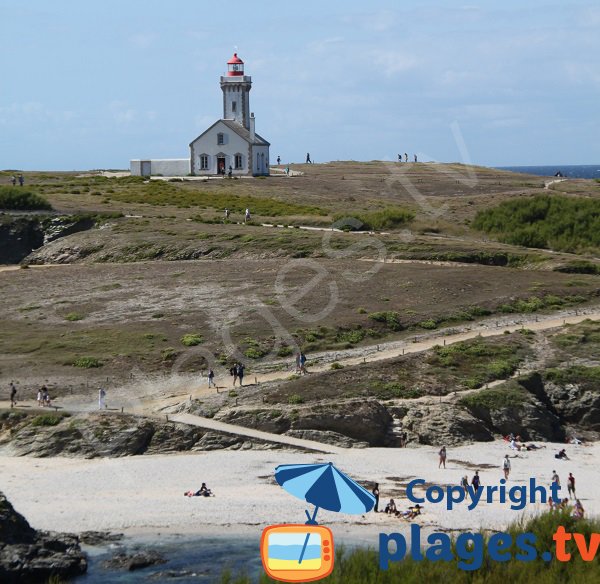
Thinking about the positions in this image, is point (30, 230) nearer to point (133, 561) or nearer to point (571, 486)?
point (133, 561)

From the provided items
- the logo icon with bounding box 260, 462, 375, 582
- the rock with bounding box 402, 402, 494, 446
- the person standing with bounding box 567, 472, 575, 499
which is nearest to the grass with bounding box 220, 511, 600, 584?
the logo icon with bounding box 260, 462, 375, 582

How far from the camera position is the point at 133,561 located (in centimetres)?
3453

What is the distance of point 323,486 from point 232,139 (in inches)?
3045

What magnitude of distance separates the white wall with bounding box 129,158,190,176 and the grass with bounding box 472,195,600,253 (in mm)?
32263

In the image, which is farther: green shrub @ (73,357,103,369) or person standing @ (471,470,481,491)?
green shrub @ (73,357,103,369)

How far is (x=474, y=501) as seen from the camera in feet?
128

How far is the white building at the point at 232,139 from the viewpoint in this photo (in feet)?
346

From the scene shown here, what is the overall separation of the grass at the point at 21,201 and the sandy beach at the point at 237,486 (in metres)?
46.3

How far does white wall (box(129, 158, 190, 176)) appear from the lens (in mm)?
110706

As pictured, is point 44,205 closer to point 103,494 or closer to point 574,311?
point 574,311

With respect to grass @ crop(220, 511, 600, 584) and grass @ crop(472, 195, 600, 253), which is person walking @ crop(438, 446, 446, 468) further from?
grass @ crop(472, 195, 600, 253)

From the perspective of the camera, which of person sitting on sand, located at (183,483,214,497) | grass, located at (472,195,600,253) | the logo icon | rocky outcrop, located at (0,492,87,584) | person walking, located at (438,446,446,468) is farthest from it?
Answer: grass, located at (472,195,600,253)

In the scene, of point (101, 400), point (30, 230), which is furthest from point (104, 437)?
point (30, 230)

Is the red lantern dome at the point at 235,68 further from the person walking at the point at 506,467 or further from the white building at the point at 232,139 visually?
the person walking at the point at 506,467
